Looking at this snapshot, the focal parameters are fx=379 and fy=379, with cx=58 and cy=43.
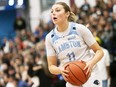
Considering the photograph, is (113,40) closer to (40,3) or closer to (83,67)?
(83,67)

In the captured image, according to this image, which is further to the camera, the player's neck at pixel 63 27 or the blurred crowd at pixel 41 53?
the blurred crowd at pixel 41 53

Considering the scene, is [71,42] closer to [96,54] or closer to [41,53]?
[96,54]

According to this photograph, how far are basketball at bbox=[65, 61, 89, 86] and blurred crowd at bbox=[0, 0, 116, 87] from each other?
2.85 m

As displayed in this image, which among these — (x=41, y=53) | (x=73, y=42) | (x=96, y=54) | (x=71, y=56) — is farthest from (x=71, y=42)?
(x=41, y=53)

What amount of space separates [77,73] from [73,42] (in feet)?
1.40

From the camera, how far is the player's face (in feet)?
15.7

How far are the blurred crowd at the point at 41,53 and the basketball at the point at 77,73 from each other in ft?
9.36

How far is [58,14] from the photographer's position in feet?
15.7

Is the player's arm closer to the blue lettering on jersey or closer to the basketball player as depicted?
the basketball player

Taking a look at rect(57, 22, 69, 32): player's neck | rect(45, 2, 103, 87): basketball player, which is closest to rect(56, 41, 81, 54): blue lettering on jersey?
rect(45, 2, 103, 87): basketball player

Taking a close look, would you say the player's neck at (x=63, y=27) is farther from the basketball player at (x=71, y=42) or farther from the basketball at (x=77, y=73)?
the basketball at (x=77, y=73)

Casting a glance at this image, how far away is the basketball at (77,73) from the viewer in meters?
4.69

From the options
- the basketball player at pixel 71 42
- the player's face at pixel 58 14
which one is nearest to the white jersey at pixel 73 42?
the basketball player at pixel 71 42

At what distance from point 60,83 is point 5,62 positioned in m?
4.21
